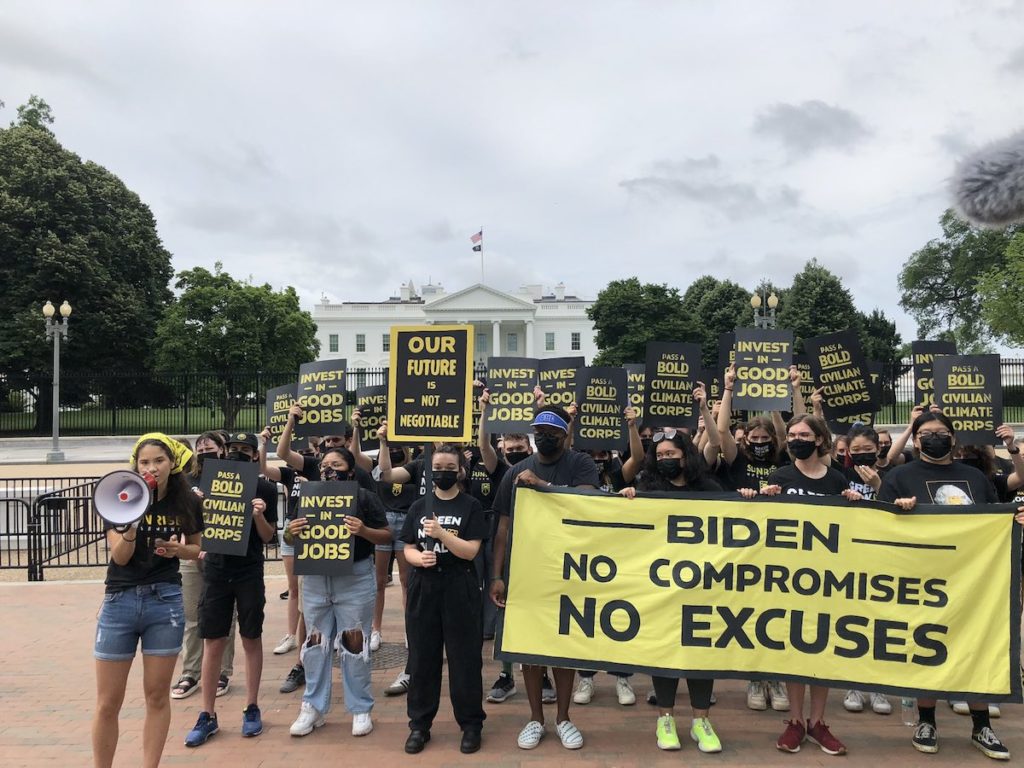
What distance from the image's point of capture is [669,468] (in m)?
4.85

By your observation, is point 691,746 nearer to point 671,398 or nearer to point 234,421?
point 671,398

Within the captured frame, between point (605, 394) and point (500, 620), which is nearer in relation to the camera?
point (500, 620)

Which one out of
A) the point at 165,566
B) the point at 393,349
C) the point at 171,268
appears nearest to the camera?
the point at 165,566

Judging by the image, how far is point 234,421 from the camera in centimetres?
3036

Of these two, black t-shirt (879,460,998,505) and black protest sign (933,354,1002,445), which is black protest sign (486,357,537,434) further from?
black protest sign (933,354,1002,445)

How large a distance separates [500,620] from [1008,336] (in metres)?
43.1

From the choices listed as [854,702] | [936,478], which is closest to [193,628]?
[854,702]

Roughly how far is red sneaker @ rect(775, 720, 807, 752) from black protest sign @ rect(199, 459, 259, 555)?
3.68 meters

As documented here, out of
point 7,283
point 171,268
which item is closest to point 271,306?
point 171,268

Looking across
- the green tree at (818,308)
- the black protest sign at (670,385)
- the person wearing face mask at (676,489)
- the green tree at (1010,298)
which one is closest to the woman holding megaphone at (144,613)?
the person wearing face mask at (676,489)

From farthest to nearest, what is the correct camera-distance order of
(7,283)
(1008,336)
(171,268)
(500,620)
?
(171,268), (1008,336), (7,283), (500,620)

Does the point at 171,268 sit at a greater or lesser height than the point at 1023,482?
greater

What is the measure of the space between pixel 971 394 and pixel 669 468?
127 inches

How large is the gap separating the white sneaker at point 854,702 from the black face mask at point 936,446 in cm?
176
